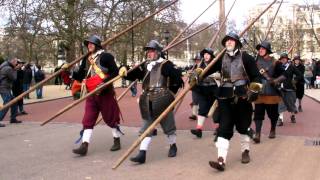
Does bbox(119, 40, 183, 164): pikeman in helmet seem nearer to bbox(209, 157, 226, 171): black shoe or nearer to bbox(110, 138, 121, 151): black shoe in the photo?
bbox(110, 138, 121, 151): black shoe

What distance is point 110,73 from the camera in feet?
27.8

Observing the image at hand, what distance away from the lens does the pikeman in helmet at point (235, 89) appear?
7.19 metres

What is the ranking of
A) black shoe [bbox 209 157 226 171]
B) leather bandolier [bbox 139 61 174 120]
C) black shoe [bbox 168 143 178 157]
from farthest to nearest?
black shoe [bbox 168 143 178 157] < leather bandolier [bbox 139 61 174 120] < black shoe [bbox 209 157 226 171]

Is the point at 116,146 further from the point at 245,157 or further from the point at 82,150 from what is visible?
the point at 245,157

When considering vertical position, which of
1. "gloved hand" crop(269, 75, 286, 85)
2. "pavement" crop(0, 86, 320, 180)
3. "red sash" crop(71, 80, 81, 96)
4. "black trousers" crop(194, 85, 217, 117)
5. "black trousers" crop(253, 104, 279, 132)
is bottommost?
"pavement" crop(0, 86, 320, 180)

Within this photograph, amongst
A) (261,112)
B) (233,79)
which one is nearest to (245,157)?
(233,79)

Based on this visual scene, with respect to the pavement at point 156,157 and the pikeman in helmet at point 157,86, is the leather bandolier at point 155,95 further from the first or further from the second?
the pavement at point 156,157

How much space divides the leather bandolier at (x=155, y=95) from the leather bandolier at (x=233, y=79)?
933 millimetres

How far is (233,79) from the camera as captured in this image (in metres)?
7.34

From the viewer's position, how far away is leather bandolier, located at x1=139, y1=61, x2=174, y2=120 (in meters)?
7.87

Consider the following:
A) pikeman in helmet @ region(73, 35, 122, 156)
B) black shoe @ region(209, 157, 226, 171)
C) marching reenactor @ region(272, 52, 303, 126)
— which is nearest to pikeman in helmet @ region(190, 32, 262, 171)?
black shoe @ region(209, 157, 226, 171)

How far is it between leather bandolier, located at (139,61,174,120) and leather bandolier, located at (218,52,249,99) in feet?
3.06

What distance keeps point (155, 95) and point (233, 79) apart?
49.9 inches

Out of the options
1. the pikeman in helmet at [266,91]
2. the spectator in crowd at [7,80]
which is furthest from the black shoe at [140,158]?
the spectator in crowd at [7,80]
